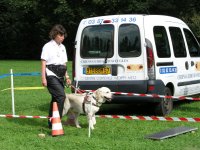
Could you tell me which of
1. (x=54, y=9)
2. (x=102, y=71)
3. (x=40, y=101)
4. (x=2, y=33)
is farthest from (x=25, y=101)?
(x=2, y=33)

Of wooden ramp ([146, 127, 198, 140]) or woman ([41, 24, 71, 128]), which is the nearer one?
wooden ramp ([146, 127, 198, 140])

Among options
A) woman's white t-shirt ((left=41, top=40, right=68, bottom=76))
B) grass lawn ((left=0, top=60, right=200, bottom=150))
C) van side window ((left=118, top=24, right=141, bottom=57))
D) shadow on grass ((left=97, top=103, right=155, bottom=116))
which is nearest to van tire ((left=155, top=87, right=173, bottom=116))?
grass lawn ((left=0, top=60, right=200, bottom=150))

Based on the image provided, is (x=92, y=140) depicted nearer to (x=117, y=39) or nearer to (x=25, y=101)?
(x=117, y=39)

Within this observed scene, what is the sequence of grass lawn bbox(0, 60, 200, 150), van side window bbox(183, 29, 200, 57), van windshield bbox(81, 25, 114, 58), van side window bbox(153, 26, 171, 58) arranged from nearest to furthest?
grass lawn bbox(0, 60, 200, 150)
van side window bbox(153, 26, 171, 58)
van windshield bbox(81, 25, 114, 58)
van side window bbox(183, 29, 200, 57)

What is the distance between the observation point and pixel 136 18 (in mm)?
9711

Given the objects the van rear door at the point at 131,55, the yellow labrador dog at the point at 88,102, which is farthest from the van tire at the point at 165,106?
the yellow labrador dog at the point at 88,102

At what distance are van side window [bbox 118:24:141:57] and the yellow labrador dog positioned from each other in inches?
57.6

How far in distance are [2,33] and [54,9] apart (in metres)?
9.03

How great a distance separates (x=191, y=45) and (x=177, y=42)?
0.80m

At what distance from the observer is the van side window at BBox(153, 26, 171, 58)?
984cm

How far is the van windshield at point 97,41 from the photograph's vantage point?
392 inches

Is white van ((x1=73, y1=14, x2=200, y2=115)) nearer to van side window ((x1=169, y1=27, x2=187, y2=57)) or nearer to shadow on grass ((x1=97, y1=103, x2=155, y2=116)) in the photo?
van side window ((x1=169, y1=27, x2=187, y2=57))

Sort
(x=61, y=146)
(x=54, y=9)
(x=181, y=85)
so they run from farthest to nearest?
(x=54, y=9)
(x=181, y=85)
(x=61, y=146)

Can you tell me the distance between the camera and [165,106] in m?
10.1
